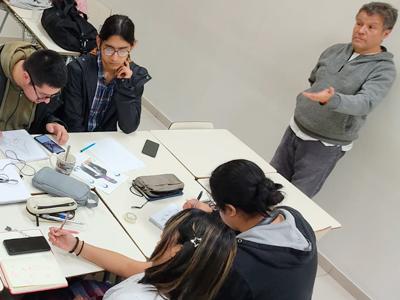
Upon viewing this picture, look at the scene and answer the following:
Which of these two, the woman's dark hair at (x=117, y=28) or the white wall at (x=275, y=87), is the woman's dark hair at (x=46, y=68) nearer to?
the woman's dark hair at (x=117, y=28)

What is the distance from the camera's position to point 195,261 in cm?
125

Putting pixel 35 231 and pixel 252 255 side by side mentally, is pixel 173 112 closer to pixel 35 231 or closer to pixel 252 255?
pixel 35 231

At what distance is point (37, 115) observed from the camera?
2469 mm

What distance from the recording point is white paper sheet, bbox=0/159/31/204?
72.1 inches

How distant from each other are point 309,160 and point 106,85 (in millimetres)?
1366

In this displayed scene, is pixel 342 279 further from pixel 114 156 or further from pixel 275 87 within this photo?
pixel 114 156

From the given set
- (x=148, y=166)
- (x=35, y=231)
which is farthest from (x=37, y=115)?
(x=35, y=231)

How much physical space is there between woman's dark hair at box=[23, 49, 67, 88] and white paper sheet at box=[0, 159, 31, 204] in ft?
1.30

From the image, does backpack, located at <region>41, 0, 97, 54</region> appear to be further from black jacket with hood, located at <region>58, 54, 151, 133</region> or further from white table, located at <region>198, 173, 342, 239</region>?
white table, located at <region>198, 173, 342, 239</region>

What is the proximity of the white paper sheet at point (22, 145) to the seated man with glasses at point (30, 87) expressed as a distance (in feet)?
0.47

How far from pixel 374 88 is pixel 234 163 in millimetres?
1345

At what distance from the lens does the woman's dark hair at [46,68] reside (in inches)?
80.9

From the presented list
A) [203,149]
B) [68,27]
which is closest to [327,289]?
[203,149]

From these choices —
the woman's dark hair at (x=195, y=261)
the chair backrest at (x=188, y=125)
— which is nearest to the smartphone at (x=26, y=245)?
the woman's dark hair at (x=195, y=261)
